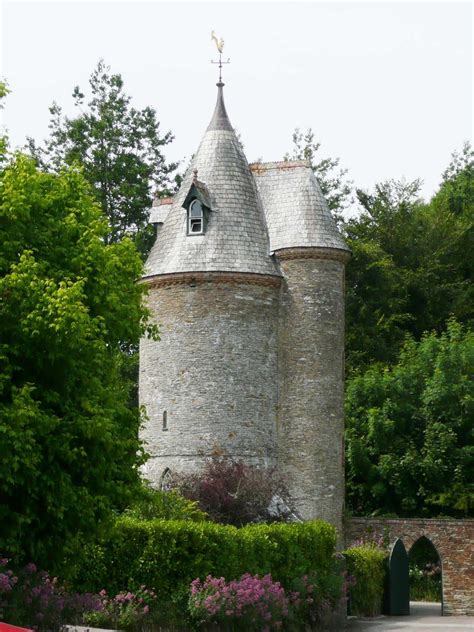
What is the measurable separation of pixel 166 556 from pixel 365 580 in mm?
12045

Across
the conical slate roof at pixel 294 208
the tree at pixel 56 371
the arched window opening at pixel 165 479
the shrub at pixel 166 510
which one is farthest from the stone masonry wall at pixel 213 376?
the tree at pixel 56 371

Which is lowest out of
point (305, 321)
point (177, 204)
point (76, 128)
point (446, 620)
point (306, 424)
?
point (446, 620)

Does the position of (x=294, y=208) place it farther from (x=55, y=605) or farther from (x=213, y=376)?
(x=55, y=605)

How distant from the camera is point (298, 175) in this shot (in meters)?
42.8

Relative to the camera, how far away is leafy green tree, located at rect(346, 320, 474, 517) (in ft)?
146

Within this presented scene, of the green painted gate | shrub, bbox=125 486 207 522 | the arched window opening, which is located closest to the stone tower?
the arched window opening

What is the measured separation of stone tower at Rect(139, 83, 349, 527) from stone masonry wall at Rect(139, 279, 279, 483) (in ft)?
0.10

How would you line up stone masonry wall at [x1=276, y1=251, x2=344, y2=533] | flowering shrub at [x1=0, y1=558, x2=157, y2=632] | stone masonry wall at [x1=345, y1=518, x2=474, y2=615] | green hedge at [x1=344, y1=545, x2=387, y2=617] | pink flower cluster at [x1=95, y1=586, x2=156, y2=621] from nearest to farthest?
1. flowering shrub at [x1=0, y1=558, x2=157, y2=632]
2. pink flower cluster at [x1=95, y1=586, x2=156, y2=621]
3. green hedge at [x1=344, y1=545, x2=387, y2=617]
4. stone masonry wall at [x1=345, y1=518, x2=474, y2=615]
5. stone masonry wall at [x1=276, y1=251, x2=344, y2=533]

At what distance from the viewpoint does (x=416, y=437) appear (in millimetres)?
46438

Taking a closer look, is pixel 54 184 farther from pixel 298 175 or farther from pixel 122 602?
pixel 298 175

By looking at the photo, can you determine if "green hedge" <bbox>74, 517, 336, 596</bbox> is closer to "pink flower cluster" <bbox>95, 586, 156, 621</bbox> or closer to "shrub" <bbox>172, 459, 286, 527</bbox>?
"pink flower cluster" <bbox>95, 586, 156, 621</bbox>

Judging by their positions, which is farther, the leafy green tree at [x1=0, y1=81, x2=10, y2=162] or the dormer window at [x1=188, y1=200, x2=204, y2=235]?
the dormer window at [x1=188, y1=200, x2=204, y2=235]

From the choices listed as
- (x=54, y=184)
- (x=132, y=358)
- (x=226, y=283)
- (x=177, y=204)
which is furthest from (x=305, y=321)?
(x=54, y=184)

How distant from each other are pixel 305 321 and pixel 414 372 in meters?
8.85
